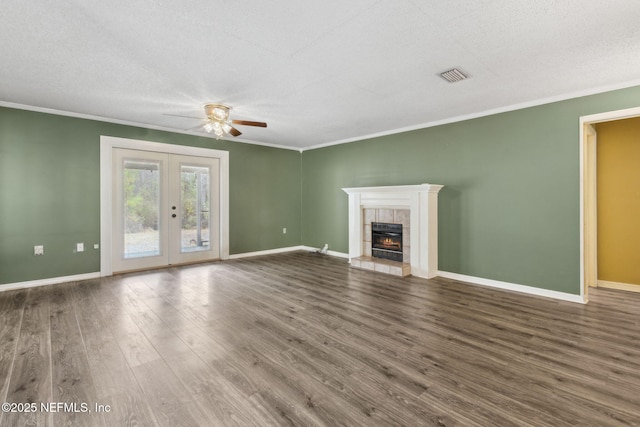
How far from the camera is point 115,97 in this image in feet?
12.6

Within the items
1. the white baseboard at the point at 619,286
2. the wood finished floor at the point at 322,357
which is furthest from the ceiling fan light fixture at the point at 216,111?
the white baseboard at the point at 619,286

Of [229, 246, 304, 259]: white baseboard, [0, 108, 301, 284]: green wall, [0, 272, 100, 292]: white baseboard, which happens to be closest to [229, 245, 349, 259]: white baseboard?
[229, 246, 304, 259]: white baseboard

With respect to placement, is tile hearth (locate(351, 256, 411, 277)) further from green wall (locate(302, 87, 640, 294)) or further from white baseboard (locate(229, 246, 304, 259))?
white baseboard (locate(229, 246, 304, 259))

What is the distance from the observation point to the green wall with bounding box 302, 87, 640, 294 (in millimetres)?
3691

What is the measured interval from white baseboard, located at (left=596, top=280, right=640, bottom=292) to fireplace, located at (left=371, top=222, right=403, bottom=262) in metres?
2.90

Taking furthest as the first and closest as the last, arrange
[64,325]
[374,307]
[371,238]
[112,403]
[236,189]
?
[236,189]
[371,238]
[374,307]
[64,325]
[112,403]

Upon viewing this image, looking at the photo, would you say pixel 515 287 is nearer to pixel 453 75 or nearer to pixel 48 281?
pixel 453 75

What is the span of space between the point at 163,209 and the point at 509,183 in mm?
5820

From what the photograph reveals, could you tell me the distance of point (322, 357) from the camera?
2.35 metres

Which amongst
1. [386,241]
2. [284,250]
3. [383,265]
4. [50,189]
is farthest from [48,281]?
[386,241]

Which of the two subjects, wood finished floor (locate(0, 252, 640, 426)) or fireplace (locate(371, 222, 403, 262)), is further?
fireplace (locate(371, 222, 403, 262))

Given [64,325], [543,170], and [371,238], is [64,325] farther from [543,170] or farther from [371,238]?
[543,170]

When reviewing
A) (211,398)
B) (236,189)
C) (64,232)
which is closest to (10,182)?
(64,232)

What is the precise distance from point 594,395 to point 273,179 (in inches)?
247
